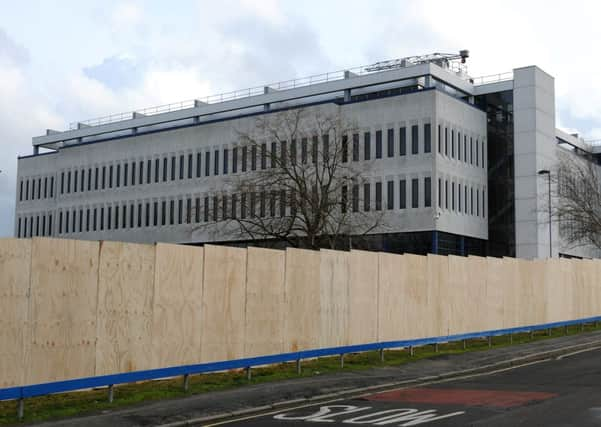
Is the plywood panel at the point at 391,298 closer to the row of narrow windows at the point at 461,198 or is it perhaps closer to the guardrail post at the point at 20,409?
the guardrail post at the point at 20,409

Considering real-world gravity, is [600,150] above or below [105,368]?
above

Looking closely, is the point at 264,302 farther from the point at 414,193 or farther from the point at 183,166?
the point at 183,166

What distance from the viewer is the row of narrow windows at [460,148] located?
62406mm

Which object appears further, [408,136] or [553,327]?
[408,136]

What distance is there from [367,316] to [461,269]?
17.1 ft

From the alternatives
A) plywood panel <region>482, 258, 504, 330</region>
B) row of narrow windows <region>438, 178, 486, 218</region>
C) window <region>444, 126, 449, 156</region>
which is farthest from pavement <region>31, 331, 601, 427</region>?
window <region>444, 126, 449, 156</region>

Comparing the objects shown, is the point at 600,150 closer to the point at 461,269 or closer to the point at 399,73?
the point at 399,73

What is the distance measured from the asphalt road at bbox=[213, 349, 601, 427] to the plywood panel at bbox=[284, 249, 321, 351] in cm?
293

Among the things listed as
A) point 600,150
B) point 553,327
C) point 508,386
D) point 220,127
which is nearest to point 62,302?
point 508,386

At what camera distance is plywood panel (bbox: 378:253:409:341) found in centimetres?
2170

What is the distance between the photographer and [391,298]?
22047mm

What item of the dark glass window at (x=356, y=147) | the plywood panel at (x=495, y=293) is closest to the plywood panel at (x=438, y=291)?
the plywood panel at (x=495, y=293)

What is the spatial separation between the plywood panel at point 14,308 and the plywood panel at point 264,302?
5.51m

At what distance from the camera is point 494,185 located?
2675 inches
